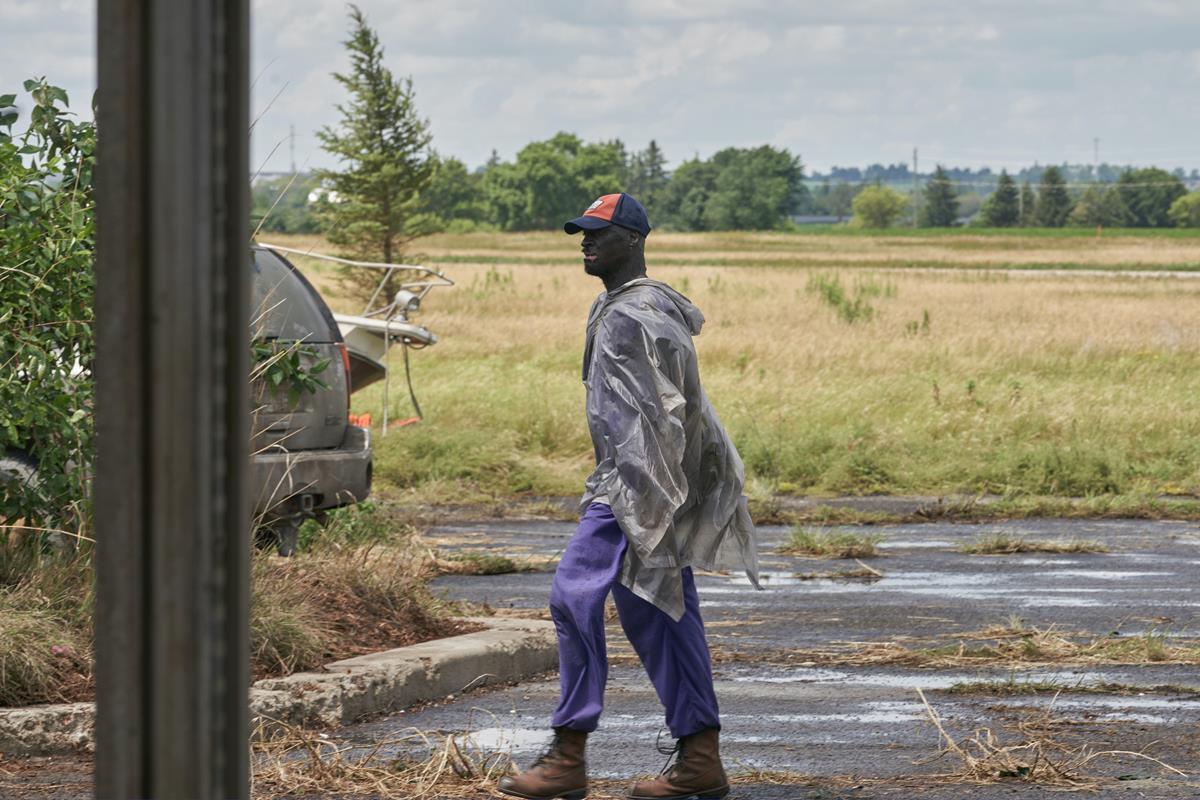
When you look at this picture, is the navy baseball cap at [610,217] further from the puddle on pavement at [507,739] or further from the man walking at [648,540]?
the puddle on pavement at [507,739]

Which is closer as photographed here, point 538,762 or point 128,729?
point 128,729

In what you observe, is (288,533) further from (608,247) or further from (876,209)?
(876,209)

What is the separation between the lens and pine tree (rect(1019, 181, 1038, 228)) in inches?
6102

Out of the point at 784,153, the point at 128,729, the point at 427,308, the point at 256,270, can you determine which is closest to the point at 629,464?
the point at 128,729

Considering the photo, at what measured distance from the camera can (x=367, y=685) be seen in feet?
21.1

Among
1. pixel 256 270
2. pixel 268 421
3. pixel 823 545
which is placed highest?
pixel 256 270

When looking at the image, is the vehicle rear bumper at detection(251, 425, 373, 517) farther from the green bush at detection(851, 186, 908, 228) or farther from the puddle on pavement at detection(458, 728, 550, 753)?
the green bush at detection(851, 186, 908, 228)

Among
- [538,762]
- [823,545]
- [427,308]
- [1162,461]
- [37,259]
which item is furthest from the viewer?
[427,308]

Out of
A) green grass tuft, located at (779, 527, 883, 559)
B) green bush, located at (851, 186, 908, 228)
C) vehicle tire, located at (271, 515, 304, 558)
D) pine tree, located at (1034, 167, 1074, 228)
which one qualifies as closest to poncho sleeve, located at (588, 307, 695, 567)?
vehicle tire, located at (271, 515, 304, 558)

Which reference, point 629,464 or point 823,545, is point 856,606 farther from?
point 629,464

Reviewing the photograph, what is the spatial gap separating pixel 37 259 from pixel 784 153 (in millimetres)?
159419

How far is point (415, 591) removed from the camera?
25.7 feet

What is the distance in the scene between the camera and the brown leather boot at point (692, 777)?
5.29 meters

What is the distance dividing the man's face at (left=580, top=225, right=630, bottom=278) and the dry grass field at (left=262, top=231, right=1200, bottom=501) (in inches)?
183
